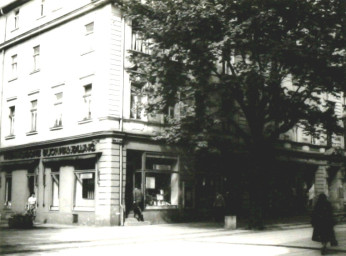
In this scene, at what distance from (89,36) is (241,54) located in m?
10.1

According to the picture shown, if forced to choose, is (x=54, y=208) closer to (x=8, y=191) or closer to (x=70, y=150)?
(x=70, y=150)

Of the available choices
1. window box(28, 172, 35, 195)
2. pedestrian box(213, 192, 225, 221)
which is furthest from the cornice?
pedestrian box(213, 192, 225, 221)

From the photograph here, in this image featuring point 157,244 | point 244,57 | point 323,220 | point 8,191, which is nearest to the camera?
point 323,220

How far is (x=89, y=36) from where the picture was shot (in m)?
26.9

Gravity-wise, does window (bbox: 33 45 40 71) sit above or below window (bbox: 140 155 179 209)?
above

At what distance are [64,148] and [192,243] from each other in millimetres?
13046

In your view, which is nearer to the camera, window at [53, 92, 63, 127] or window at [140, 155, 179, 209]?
window at [140, 155, 179, 209]

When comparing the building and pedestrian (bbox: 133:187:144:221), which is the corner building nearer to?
the building

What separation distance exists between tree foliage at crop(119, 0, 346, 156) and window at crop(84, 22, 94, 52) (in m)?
4.86

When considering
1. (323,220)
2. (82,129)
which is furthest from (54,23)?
(323,220)

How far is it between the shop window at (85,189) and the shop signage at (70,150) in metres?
1.11

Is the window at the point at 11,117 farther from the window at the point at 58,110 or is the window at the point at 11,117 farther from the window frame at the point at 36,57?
the window at the point at 58,110

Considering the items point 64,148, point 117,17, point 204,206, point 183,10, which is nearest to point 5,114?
point 64,148

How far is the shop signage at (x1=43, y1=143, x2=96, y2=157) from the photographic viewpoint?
997 inches
